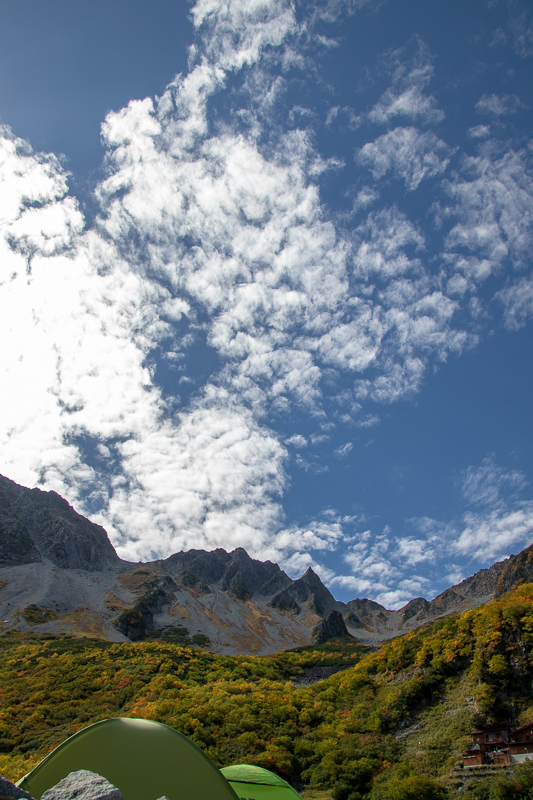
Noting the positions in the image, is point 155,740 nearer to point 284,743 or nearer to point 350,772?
point 350,772

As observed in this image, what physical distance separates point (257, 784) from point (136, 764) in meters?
7.08

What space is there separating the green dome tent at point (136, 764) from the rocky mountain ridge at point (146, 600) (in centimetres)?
10138

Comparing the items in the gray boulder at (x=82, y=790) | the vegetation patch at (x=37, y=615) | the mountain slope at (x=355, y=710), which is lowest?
the mountain slope at (x=355, y=710)

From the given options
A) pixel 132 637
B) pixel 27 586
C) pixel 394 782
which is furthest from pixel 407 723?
pixel 27 586

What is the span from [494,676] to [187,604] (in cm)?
15862

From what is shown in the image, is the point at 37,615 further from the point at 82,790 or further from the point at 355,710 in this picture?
the point at 82,790

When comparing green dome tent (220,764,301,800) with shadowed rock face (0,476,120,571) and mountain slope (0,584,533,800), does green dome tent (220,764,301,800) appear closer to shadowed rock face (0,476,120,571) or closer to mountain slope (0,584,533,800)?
mountain slope (0,584,533,800)

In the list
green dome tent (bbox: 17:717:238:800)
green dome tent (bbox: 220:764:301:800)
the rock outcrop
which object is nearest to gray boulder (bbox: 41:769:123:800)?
green dome tent (bbox: 17:717:238:800)

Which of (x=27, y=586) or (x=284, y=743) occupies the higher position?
(x=27, y=586)

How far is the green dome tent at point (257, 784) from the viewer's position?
49.4 feet

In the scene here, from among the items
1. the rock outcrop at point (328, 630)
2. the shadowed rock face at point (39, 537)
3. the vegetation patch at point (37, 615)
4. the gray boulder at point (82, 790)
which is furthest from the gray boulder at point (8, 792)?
the shadowed rock face at point (39, 537)

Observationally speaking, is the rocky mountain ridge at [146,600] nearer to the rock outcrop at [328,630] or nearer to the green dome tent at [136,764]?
the rock outcrop at [328,630]

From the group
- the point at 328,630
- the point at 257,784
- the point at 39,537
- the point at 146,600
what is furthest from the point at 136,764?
the point at 39,537

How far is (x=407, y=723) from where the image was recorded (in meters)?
21.8
